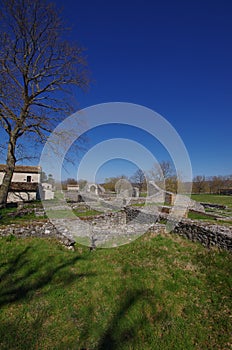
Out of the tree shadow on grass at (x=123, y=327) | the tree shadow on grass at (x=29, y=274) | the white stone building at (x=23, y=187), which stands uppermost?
the white stone building at (x=23, y=187)

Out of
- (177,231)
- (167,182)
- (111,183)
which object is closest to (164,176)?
(167,182)

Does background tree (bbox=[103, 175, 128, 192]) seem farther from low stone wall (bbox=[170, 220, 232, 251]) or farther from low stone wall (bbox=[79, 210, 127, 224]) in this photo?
low stone wall (bbox=[170, 220, 232, 251])

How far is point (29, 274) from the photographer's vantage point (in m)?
5.40

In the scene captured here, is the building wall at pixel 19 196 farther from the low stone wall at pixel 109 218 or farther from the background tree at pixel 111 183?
the background tree at pixel 111 183

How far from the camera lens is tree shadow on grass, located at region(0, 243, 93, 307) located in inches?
184

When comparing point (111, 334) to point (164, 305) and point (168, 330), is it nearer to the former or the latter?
point (168, 330)

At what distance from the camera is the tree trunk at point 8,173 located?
561 inches

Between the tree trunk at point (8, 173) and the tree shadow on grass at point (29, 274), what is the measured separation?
9.55 m

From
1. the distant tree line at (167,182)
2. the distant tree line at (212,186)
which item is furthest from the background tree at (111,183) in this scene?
the distant tree line at (212,186)

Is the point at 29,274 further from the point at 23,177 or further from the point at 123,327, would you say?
the point at 23,177

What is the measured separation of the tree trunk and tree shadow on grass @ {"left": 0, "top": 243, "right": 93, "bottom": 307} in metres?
9.55

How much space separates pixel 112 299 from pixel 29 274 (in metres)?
2.60

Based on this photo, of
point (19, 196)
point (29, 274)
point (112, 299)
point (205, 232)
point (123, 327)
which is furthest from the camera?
point (19, 196)

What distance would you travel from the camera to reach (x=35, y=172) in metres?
31.3
